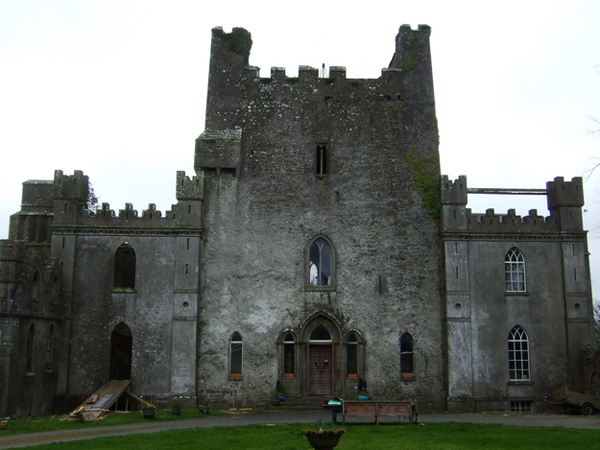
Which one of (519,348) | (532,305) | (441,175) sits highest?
(441,175)

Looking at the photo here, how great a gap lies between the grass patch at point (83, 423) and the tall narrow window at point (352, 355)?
557 cm

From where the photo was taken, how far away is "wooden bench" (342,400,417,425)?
2045 cm

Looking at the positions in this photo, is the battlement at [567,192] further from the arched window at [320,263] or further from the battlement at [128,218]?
the battlement at [128,218]

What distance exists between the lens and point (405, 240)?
27.5 m

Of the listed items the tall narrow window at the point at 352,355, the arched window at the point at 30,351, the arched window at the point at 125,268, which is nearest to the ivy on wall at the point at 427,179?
the tall narrow window at the point at 352,355

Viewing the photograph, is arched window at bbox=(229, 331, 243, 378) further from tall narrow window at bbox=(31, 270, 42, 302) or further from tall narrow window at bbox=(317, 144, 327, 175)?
tall narrow window at bbox=(317, 144, 327, 175)

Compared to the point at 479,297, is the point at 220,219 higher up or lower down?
higher up

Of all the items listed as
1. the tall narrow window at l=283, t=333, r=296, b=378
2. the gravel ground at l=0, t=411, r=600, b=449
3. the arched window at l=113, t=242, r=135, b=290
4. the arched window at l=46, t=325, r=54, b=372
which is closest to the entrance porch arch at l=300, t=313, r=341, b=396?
the tall narrow window at l=283, t=333, r=296, b=378

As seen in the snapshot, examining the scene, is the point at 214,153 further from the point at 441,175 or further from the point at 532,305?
the point at 532,305

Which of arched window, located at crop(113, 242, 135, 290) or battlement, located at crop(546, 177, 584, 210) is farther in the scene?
battlement, located at crop(546, 177, 584, 210)

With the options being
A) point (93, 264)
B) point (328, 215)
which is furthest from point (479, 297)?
point (93, 264)

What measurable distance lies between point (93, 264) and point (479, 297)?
54.1ft

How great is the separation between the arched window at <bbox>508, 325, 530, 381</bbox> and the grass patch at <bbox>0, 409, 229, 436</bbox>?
12123mm

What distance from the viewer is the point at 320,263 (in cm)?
2736
